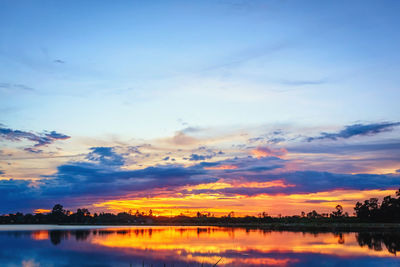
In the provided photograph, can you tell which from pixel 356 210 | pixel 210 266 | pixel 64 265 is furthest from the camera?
pixel 356 210

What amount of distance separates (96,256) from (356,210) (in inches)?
5070

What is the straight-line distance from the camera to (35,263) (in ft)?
143

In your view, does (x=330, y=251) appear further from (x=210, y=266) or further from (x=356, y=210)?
(x=356, y=210)

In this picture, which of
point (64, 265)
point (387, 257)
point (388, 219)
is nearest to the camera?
point (64, 265)

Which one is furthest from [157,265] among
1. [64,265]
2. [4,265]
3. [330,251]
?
[330,251]

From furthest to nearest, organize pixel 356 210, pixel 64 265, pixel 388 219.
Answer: pixel 356 210
pixel 388 219
pixel 64 265

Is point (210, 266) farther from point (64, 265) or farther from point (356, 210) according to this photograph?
point (356, 210)

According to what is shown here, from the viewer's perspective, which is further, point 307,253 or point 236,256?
point 307,253

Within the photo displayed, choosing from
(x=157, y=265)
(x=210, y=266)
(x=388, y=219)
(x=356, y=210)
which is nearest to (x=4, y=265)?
(x=157, y=265)

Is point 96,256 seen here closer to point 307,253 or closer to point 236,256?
point 236,256

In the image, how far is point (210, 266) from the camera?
1492 inches

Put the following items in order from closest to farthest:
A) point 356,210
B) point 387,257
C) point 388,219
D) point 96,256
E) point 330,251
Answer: point 387,257 → point 96,256 → point 330,251 → point 388,219 → point 356,210

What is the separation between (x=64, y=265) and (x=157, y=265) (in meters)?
11.4

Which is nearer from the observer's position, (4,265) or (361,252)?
(4,265)
